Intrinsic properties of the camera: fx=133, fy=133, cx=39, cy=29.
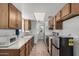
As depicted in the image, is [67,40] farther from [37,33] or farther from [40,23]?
[40,23]

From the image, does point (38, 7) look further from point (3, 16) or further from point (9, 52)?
point (9, 52)

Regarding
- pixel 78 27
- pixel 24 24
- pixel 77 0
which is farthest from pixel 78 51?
pixel 24 24

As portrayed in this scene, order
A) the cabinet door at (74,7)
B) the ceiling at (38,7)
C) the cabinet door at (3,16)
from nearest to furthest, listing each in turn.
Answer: the cabinet door at (74,7) < the cabinet door at (3,16) < the ceiling at (38,7)

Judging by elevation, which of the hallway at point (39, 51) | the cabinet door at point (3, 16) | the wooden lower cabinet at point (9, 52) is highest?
the cabinet door at point (3, 16)

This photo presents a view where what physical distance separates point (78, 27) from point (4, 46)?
146 cm

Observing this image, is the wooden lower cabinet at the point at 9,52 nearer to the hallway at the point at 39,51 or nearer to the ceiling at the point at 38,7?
the ceiling at the point at 38,7

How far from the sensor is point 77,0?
1.41 metres

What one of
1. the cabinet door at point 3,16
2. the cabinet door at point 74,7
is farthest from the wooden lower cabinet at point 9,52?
the cabinet door at point 74,7

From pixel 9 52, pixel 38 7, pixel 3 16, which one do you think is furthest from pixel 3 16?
pixel 38 7

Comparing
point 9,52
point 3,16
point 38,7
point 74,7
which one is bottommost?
point 9,52

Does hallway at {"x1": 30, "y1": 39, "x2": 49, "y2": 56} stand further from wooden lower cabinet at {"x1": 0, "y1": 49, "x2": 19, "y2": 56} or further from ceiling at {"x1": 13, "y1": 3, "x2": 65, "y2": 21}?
wooden lower cabinet at {"x1": 0, "y1": 49, "x2": 19, "y2": 56}

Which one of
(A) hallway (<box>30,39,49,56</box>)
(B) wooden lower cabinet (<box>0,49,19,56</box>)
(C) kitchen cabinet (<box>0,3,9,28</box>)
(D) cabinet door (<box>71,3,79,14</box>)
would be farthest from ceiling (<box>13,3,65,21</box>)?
(A) hallway (<box>30,39,49,56</box>)

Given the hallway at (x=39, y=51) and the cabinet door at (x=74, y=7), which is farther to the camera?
the hallway at (x=39, y=51)

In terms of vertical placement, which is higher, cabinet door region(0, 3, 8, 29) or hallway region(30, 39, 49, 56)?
cabinet door region(0, 3, 8, 29)
